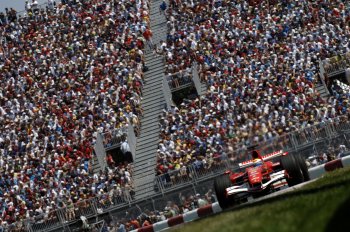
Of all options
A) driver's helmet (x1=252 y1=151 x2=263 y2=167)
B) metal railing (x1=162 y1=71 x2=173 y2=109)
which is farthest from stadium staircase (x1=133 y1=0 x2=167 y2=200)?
driver's helmet (x1=252 y1=151 x2=263 y2=167)

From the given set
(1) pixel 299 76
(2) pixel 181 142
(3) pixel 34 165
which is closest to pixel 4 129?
(3) pixel 34 165

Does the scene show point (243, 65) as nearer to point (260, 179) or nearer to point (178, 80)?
point (178, 80)

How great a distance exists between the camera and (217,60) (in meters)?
45.1

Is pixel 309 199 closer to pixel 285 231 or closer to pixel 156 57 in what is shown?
pixel 285 231

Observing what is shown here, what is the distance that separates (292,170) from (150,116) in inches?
812

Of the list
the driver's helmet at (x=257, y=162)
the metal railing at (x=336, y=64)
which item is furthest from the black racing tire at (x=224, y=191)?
the metal railing at (x=336, y=64)

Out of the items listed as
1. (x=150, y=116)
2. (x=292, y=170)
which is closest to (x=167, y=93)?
(x=150, y=116)

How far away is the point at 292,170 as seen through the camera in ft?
83.5

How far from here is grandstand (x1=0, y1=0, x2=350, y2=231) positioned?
3684cm

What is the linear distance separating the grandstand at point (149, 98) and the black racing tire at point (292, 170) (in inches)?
245

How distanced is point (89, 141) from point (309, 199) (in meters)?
28.1

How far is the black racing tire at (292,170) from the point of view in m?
25.5

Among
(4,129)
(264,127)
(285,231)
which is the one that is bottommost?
(285,231)

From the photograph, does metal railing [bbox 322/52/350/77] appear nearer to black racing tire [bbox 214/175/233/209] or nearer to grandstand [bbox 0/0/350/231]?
grandstand [bbox 0/0/350/231]
